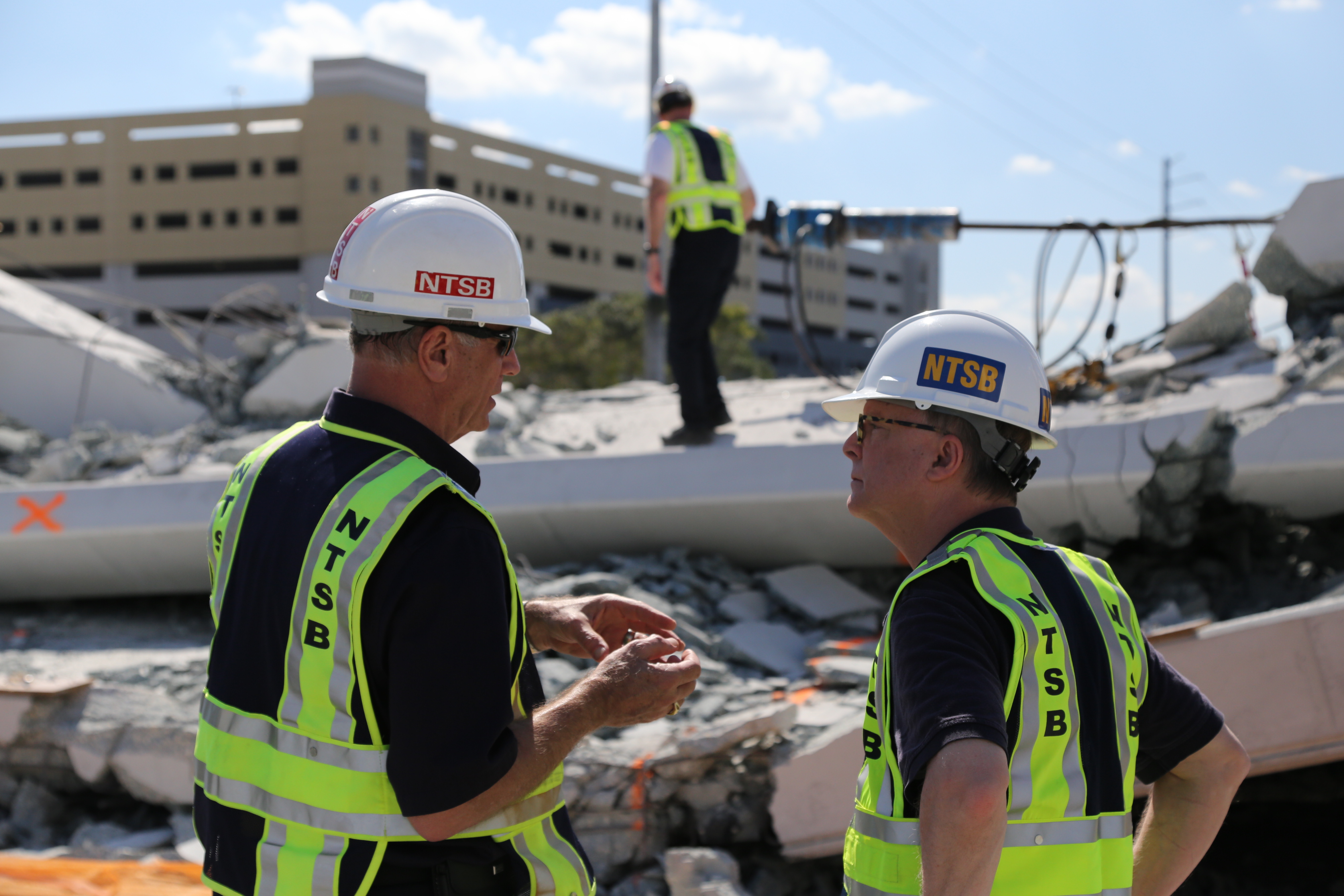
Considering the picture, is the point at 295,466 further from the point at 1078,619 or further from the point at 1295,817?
the point at 1295,817

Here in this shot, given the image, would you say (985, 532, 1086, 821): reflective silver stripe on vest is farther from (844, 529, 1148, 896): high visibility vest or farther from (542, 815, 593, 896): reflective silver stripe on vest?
(542, 815, 593, 896): reflective silver stripe on vest

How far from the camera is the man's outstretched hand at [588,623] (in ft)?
7.69

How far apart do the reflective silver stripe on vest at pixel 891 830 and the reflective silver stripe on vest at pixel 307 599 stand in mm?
839

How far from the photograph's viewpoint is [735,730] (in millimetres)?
4531

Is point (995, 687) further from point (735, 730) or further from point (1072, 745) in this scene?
point (735, 730)

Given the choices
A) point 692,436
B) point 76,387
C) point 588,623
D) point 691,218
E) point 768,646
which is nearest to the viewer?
point 588,623

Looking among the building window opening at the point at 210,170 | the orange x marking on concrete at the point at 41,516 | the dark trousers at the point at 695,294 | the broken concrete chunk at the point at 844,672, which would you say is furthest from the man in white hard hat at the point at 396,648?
the building window opening at the point at 210,170

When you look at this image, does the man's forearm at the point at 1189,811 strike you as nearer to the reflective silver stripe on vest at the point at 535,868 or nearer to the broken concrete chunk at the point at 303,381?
the reflective silver stripe on vest at the point at 535,868

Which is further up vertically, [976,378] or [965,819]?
[976,378]

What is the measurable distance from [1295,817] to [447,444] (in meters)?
5.35

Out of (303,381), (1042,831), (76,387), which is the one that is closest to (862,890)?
(1042,831)

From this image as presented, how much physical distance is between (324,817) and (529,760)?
34cm

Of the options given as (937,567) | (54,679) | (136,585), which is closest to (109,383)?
(136,585)

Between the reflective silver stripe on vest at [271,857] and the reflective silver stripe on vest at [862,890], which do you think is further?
the reflective silver stripe on vest at [271,857]
